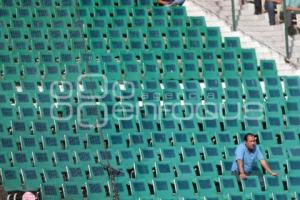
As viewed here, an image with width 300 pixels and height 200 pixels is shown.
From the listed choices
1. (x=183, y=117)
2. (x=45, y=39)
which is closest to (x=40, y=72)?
(x=45, y=39)

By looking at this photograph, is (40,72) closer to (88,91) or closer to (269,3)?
(88,91)

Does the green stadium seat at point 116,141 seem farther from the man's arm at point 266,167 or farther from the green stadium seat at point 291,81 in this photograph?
the green stadium seat at point 291,81

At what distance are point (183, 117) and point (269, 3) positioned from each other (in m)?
5.07

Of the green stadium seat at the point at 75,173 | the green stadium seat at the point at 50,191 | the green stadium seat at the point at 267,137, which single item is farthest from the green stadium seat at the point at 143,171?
the green stadium seat at the point at 267,137

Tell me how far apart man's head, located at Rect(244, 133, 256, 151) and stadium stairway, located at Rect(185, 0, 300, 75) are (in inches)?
195

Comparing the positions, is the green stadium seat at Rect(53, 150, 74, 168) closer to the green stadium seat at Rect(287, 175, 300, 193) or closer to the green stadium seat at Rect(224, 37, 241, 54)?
the green stadium seat at Rect(287, 175, 300, 193)

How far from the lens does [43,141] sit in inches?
1334

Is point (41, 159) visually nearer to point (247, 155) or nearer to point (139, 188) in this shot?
point (139, 188)

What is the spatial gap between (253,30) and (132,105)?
14.2ft

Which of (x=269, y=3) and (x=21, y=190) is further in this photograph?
(x=269, y=3)

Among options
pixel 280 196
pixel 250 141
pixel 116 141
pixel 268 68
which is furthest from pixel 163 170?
pixel 268 68

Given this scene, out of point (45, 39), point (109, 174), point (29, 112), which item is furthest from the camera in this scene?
point (45, 39)

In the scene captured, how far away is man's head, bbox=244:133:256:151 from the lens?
A: 1241 inches

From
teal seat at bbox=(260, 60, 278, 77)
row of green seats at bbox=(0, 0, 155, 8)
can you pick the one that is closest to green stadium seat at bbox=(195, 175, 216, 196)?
teal seat at bbox=(260, 60, 278, 77)
